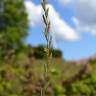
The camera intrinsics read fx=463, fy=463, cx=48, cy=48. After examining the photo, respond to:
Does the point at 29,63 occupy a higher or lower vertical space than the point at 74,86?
higher

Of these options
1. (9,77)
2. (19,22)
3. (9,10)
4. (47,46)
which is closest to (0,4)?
(9,10)

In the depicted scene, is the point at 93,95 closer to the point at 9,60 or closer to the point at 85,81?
the point at 85,81

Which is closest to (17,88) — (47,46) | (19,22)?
(47,46)

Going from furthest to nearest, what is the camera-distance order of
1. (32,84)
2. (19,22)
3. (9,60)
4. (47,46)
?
(19,22)
(9,60)
(32,84)
(47,46)

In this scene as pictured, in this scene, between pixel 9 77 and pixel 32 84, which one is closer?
pixel 32 84

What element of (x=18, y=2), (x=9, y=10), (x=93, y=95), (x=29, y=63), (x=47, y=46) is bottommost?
(x=47, y=46)

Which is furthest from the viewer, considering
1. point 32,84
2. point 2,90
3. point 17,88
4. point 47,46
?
point 17,88
